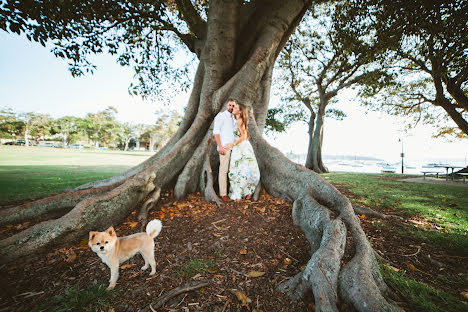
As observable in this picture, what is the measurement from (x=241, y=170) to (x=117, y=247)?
8.96 ft

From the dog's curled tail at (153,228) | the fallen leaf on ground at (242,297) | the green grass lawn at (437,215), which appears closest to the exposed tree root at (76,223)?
the dog's curled tail at (153,228)

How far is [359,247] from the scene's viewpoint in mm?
2316

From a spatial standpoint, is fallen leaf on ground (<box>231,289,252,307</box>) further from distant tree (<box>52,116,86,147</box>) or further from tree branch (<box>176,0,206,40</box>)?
distant tree (<box>52,116,86,147</box>)

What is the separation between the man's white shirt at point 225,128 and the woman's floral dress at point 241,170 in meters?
0.26

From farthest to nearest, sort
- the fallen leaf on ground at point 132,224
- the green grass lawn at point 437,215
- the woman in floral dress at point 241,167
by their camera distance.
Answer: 1. the woman in floral dress at point 241,167
2. the fallen leaf on ground at point 132,224
3. the green grass lawn at point 437,215

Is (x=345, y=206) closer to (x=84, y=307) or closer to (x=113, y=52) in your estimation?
(x=84, y=307)

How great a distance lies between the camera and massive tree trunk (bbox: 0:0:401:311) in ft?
6.34

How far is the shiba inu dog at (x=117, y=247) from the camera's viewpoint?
1.98m

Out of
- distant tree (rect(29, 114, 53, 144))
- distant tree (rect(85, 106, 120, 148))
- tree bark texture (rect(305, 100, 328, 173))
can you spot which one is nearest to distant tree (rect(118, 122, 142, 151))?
distant tree (rect(85, 106, 120, 148))

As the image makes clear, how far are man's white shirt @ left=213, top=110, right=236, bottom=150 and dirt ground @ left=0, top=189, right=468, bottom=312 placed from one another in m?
1.76

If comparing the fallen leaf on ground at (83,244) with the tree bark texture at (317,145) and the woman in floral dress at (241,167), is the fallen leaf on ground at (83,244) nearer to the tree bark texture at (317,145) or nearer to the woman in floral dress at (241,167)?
the woman in floral dress at (241,167)

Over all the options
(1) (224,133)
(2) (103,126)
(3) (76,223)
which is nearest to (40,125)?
(2) (103,126)

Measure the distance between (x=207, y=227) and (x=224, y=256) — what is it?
81 cm

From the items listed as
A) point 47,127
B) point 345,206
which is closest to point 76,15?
point 345,206
